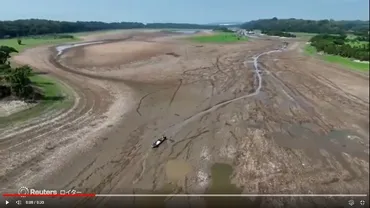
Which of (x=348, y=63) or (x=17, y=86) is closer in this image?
(x=348, y=63)

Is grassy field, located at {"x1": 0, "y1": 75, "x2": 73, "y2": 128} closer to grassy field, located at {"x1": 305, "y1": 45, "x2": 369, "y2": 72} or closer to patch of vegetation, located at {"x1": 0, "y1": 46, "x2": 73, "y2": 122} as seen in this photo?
patch of vegetation, located at {"x1": 0, "y1": 46, "x2": 73, "y2": 122}

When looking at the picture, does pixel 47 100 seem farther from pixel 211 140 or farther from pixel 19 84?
pixel 211 140

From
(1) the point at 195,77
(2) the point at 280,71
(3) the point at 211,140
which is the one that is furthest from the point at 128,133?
(2) the point at 280,71

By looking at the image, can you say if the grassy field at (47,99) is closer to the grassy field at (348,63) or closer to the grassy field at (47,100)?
the grassy field at (47,100)

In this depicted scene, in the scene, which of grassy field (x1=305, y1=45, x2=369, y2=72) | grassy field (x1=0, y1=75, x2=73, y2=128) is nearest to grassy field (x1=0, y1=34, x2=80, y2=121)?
grassy field (x1=0, y1=75, x2=73, y2=128)

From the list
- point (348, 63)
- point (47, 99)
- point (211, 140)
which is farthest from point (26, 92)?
point (348, 63)

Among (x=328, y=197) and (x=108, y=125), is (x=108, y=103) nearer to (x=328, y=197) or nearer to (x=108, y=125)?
(x=108, y=125)

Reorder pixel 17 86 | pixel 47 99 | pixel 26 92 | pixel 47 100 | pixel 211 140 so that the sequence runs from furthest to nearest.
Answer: pixel 47 99 < pixel 17 86 < pixel 47 100 < pixel 26 92 < pixel 211 140

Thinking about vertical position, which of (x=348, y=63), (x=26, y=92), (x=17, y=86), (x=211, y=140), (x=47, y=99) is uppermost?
(x=348, y=63)

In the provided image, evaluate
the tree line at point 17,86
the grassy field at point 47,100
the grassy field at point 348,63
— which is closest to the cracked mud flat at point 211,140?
the grassy field at point 348,63
